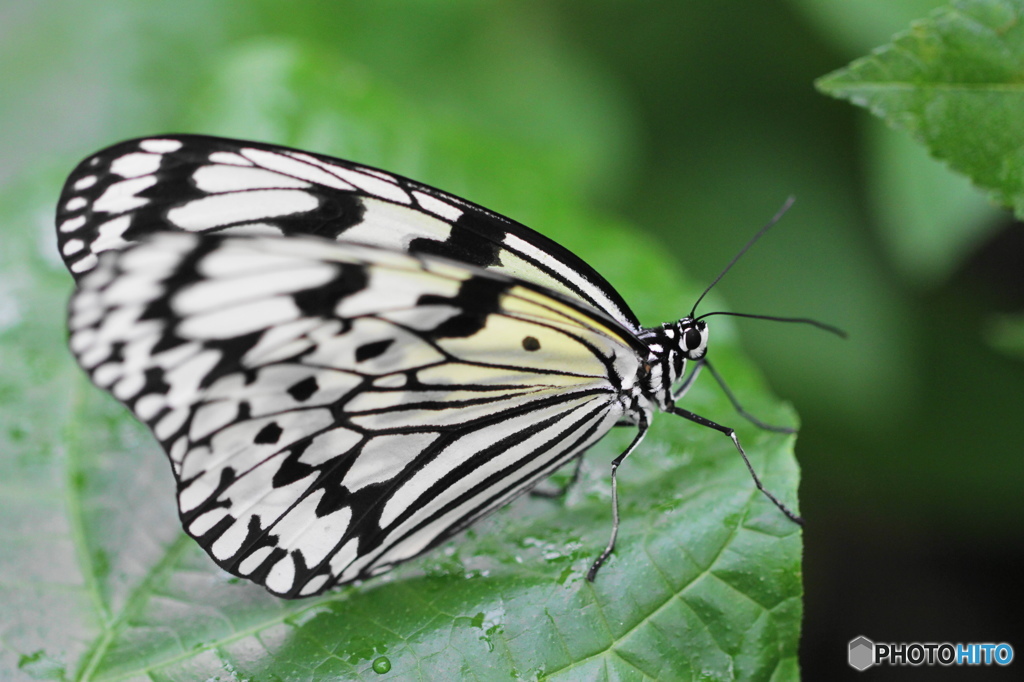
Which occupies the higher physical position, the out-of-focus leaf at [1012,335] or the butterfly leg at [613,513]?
the out-of-focus leaf at [1012,335]

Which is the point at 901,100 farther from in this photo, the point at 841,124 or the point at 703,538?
the point at 841,124

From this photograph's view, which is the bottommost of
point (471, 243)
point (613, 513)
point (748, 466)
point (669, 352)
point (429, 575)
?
point (429, 575)

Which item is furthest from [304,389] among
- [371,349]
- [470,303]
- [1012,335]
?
[1012,335]

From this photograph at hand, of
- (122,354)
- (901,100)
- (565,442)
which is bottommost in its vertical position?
(565,442)

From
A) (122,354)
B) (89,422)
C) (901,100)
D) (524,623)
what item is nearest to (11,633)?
(89,422)

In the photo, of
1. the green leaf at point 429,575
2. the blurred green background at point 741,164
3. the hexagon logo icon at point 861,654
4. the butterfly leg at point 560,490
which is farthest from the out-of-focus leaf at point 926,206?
the butterfly leg at point 560,490

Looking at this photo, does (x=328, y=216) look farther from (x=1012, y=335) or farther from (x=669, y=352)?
(x=1012, y=335)

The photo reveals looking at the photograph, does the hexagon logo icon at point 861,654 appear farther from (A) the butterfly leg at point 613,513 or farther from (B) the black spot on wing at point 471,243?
(B) the black spot on wing at point 471,243
